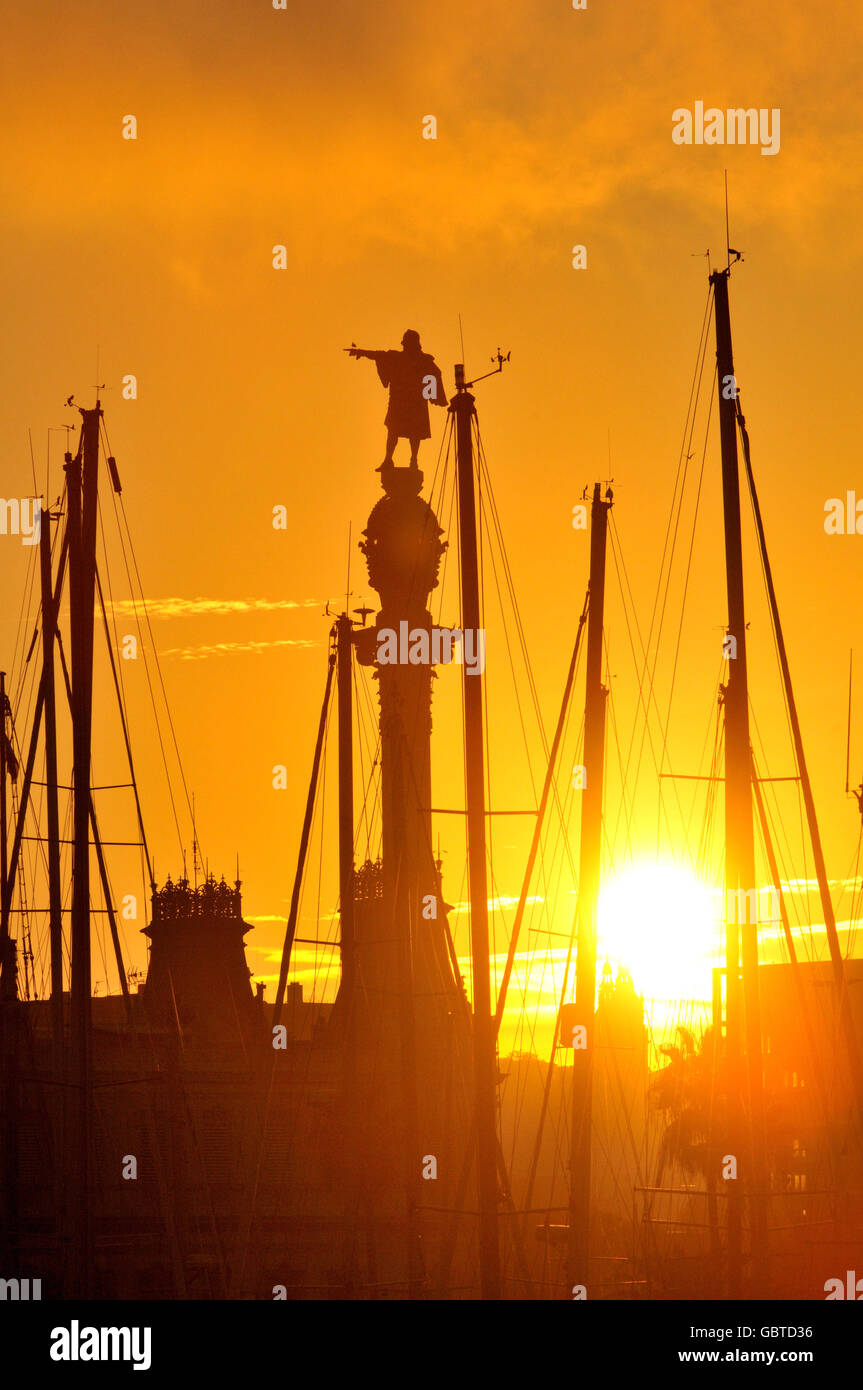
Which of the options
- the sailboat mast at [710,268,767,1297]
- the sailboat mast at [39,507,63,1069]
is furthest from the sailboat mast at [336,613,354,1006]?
the sailboat mast at [710,268,767,1297]

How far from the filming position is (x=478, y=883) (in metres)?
27.5

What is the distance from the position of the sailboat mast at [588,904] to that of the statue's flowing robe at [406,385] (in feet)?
94.1

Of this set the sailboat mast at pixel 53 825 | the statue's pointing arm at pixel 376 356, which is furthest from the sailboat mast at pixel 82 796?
the statue's pointing arm at pixel 376 356

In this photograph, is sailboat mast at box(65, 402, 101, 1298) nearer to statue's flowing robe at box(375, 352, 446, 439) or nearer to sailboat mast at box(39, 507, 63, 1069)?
sailboat mast at box(39, 507, 63, 1069)

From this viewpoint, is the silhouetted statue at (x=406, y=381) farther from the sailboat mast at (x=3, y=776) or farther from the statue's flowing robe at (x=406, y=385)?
the sailboat mast at (x=3, y=776)

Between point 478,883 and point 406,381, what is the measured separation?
3580cm

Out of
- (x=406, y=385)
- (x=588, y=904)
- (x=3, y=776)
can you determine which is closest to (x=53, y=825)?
(x=3, y=776)

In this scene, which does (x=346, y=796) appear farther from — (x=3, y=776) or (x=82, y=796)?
(x=82, y=796)

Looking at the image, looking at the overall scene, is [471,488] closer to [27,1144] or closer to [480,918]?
[480,918]

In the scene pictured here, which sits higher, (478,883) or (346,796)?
(346,796)

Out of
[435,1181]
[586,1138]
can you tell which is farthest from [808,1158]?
[586,1138]

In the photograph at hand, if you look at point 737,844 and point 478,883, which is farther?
point 478,883

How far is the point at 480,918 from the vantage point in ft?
88.4

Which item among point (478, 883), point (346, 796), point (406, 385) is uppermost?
point (406, 385)
